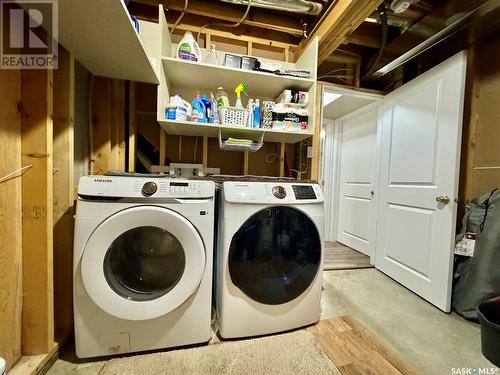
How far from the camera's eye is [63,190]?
1063 millimetres

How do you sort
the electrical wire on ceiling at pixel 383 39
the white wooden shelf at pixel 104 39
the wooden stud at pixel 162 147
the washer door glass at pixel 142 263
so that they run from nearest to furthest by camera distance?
the white wooden shelf at pixel 104 39
the washer door glass at pixel 142 263
the electrical wire on ceiling at pixel 383 39
the wooden stud at pixel 162 147

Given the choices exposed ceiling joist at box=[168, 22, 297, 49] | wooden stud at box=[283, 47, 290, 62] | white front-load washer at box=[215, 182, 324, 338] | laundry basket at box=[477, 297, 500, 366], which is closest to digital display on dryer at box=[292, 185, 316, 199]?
white front-load washer at box=[215, 182, 324, 338]

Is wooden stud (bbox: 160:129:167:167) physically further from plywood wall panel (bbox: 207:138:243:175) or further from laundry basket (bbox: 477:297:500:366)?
laundry basket (bbox: 477:297:500:366)

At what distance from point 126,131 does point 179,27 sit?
93 cm

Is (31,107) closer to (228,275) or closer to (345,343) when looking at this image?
(228,275)

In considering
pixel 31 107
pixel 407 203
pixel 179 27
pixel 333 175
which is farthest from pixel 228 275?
pixel 333 175

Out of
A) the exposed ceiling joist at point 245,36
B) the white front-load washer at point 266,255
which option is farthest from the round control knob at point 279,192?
the exposed ceiling joist at point 245,36

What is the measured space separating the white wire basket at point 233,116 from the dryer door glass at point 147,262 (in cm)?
83

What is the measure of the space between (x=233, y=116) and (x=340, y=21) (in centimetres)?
88

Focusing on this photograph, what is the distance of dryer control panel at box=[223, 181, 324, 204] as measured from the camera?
1.05m

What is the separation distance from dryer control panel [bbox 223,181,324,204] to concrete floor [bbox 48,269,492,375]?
841 millimetres

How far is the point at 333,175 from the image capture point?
316 cm

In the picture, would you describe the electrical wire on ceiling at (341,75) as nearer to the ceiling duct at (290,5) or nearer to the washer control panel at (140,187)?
the ceiling duct at (290,5)

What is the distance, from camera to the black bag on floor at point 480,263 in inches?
50.4
